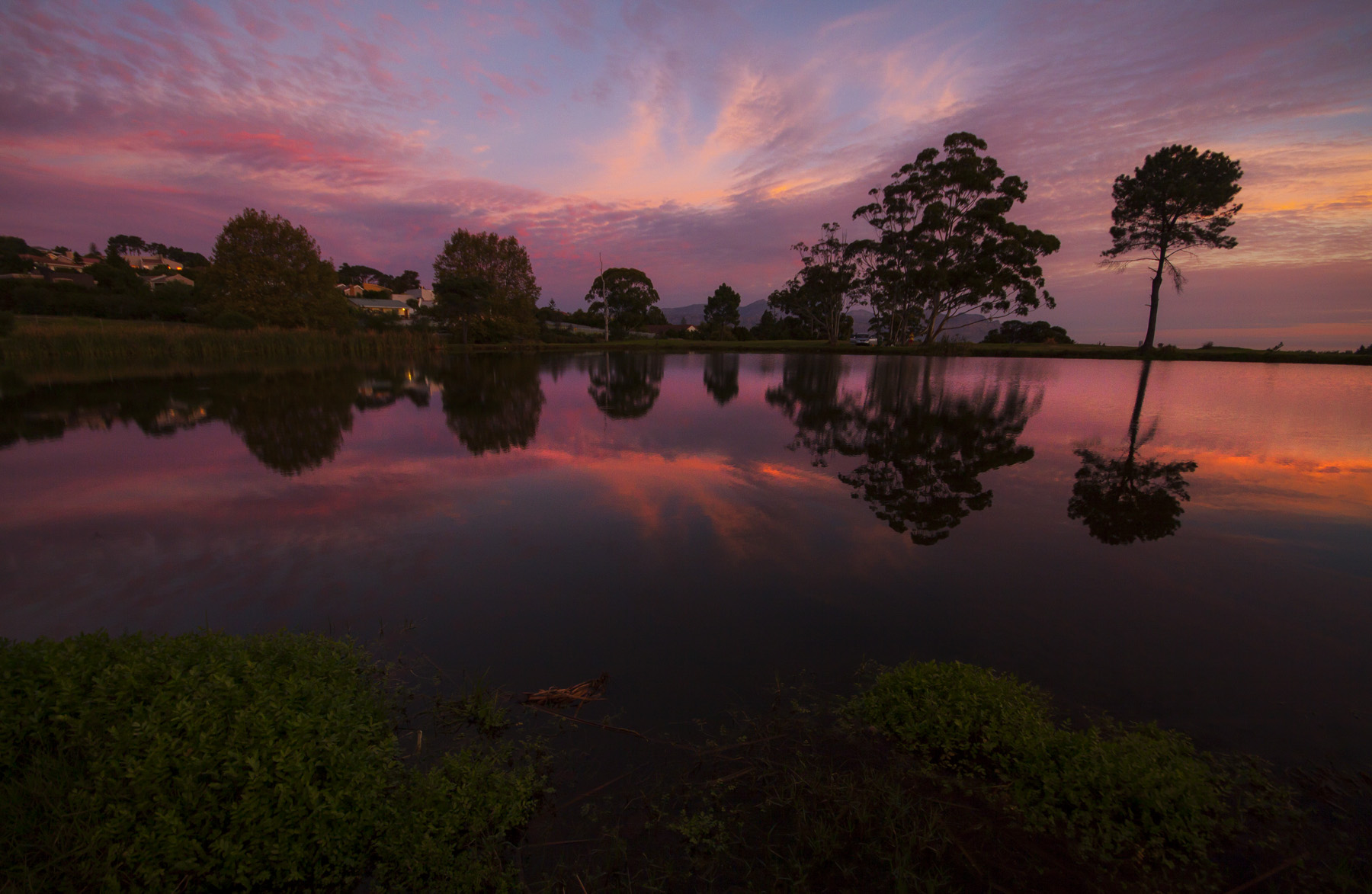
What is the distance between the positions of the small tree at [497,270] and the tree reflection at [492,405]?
3723 centimetres

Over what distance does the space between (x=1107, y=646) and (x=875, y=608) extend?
200 centimetres

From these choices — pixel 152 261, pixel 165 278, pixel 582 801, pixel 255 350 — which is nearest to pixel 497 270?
pixel 255 350

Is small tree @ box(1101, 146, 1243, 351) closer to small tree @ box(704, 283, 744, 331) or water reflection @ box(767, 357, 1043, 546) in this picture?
water reflection @ box(767, 357, 1043, 546)

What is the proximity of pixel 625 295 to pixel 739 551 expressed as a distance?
3625 inches

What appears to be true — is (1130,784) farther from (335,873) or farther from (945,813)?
(335,873)

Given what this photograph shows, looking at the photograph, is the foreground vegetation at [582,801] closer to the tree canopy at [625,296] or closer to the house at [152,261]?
the tree canopy at [625,296]

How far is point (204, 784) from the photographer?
8.87ft

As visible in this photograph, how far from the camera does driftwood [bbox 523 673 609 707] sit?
12.9ft

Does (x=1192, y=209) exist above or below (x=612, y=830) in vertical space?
above

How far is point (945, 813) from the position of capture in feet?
9.86

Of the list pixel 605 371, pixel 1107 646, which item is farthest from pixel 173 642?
pixel 605 371

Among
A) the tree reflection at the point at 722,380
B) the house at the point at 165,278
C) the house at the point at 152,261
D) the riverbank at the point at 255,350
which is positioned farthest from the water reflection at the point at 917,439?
the house at the point at 152,261

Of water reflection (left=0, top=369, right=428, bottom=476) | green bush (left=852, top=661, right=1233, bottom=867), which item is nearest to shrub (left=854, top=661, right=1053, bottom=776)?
green bush (left=852, top=661, right=1233, bottom=867)

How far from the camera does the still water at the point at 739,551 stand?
438 centimetres
